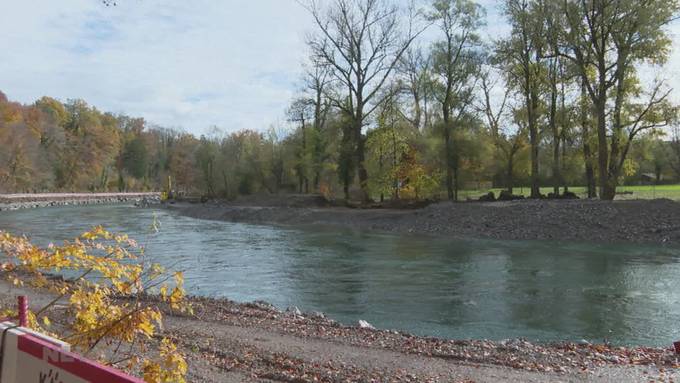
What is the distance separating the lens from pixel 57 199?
7962 centimetres

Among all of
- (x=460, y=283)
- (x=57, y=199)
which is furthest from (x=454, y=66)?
(x=57, y=199)

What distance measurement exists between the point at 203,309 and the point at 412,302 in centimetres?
509

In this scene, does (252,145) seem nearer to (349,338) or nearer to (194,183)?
(194,183)

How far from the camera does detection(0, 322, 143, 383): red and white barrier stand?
229 cm

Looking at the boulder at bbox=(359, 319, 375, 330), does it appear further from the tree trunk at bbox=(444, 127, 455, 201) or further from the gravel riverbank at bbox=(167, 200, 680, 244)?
the tree trunk at bbox=(444, 127, 455, 201)

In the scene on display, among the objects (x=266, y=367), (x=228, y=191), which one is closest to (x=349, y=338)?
(x=266, y=367)

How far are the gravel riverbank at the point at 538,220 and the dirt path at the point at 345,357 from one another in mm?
19545

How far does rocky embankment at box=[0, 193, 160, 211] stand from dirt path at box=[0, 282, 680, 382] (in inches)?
2485

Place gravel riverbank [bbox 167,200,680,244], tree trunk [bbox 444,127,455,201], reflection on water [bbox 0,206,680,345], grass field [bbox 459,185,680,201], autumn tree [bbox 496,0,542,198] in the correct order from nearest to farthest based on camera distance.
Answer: reflection on water [bbox 0,206,680,345] < gravel riverbank [bbox 167,200,680,244] < autumn tree [bbox 496,0,542,198] < grass field [bbox 459,185,680,201] < tree trunk [bbox 444,127,455,201]

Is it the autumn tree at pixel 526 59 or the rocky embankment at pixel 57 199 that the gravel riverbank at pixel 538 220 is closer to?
the autumn tree at pixel 526 59

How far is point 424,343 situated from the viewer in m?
9.30

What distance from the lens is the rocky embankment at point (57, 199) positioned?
68.5 m

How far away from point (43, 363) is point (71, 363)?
28 centimetres

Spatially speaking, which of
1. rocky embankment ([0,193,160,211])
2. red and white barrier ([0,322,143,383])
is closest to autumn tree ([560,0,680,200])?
red and white barrier ([0,322,143,383])
